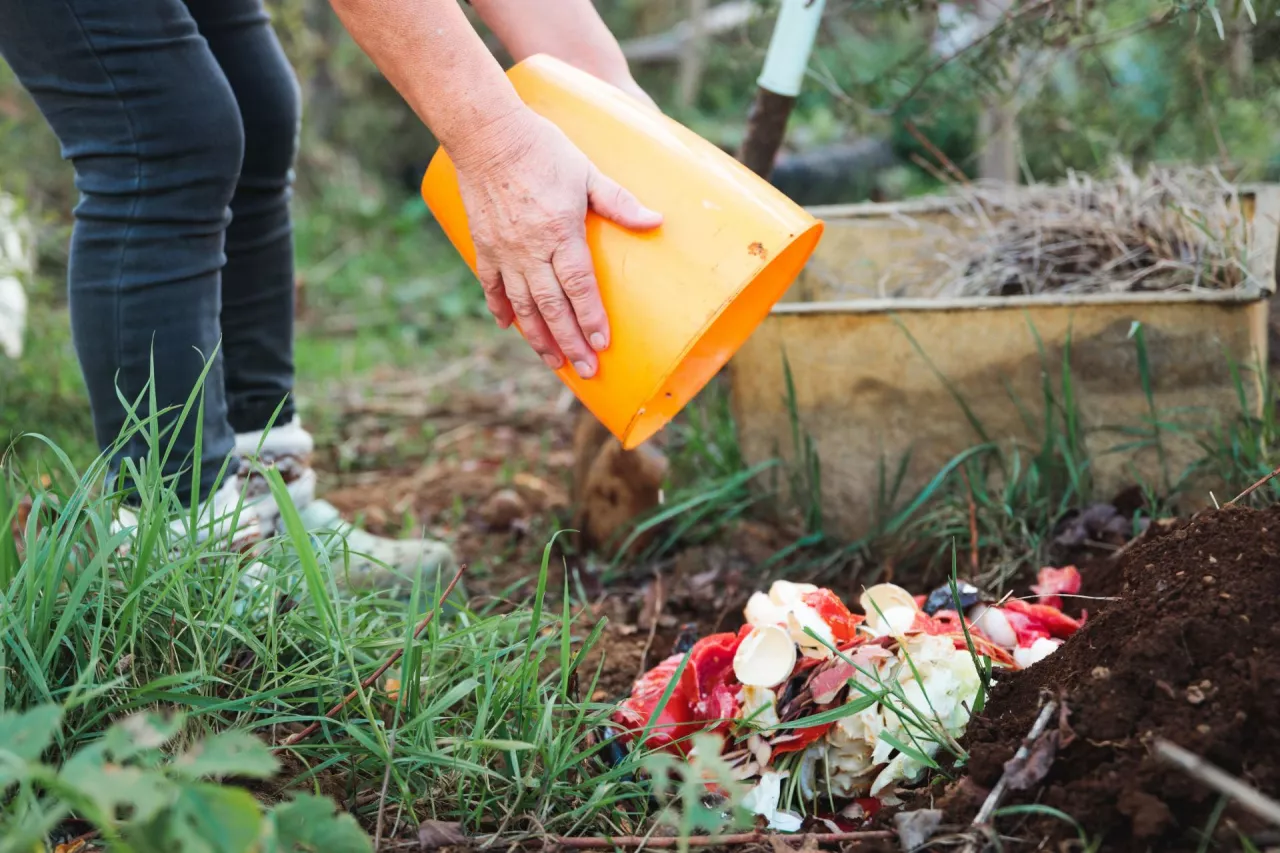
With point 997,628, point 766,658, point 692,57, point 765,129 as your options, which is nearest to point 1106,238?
point 765,129

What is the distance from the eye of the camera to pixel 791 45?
1.85 m

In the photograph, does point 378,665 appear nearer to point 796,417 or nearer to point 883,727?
point 883,727

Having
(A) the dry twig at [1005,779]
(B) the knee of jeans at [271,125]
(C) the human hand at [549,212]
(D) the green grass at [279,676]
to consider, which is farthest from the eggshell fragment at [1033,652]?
(B) the knee of jeans at [271,125]

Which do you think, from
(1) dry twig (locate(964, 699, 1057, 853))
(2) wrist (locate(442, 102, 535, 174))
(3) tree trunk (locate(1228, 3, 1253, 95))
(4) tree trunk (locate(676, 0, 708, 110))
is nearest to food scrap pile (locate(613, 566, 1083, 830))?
(1) dry twig (locate(964, 699, 1057, 853))

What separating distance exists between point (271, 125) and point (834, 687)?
120 cm

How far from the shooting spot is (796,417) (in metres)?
1.84

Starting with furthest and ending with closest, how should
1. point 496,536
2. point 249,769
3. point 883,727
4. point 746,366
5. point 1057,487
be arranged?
point 496,536 < point 746,366 < point 1057,487 < point 883,727 < point 249,769

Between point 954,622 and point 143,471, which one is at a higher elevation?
point 143,471

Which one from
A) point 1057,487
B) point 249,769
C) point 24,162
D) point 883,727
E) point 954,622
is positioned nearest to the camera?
point 249,769

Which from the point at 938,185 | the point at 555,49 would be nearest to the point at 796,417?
the point at 555,49

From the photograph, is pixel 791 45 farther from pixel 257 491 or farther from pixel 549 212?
pixel 257 491

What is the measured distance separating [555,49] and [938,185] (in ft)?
13.3

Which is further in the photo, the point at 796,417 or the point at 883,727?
the point at 796,417

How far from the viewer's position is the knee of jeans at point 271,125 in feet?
5.45
